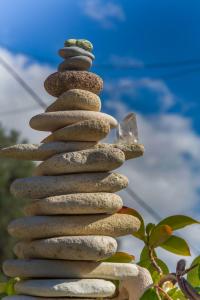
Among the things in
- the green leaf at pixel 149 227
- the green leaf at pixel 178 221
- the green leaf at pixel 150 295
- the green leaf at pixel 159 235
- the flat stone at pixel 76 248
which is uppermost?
the green leaf at pixel 178 221

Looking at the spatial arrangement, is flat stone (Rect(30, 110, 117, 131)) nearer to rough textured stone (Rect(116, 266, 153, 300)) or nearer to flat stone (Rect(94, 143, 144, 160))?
flat stone (Rect(94, 143, 144, 160))

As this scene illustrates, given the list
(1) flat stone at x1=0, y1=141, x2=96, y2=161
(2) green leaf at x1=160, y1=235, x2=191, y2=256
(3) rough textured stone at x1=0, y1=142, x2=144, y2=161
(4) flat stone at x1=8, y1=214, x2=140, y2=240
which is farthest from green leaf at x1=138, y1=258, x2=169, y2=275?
(1) flat stone at x1=0, y1=141, x2=96, y2=161

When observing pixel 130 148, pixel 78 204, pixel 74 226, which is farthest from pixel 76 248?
pixel 130 148

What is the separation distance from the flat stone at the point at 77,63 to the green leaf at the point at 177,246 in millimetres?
1172

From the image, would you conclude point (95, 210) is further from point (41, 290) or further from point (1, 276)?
point (1, 276)

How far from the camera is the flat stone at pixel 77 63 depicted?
11.8 ft

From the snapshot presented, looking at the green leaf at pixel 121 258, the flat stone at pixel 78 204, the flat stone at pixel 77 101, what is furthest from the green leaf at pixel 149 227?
the flat stone at pixel 77 101

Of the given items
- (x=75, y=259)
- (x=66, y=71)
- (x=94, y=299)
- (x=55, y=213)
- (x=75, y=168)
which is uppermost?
(x=66, y=71)

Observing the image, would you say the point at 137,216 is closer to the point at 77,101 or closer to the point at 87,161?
the point at 87,161

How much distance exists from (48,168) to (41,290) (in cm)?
68

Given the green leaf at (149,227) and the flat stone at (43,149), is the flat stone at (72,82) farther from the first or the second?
the green leaf at (149,227)

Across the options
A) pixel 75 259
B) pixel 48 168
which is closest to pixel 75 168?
pixel 48 168

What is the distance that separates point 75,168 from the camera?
128 inches

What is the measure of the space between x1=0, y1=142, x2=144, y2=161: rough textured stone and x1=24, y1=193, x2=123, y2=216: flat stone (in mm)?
299
